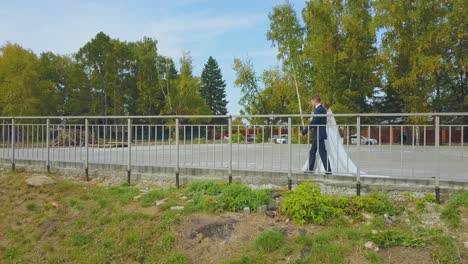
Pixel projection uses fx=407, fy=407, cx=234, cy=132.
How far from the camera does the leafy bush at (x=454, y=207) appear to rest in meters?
5.90

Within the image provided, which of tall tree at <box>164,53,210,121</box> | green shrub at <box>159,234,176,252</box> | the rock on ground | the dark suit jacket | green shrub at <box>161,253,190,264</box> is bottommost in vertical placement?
green shrub at <box>161,253,190,264</box>

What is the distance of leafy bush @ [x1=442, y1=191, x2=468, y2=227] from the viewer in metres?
5.90

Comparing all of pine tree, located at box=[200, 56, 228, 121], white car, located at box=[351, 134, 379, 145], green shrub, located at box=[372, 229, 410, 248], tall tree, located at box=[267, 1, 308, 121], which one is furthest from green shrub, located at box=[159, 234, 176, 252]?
pine tree, located at box=[200, 56, 228, 121]

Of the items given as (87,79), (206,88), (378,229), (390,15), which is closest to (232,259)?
(378,229)

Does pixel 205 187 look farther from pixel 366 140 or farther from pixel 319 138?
pixel 366 140

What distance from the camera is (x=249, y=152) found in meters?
8.46

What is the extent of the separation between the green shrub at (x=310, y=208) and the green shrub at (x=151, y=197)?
255 centimetres

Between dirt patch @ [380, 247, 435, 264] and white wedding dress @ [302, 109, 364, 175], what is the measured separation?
2.25m

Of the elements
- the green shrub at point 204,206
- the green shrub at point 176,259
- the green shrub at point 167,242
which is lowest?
the green shrub at point 176,259

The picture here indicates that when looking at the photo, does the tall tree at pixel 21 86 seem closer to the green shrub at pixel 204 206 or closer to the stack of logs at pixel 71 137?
the stack of logs at pixel 71 137

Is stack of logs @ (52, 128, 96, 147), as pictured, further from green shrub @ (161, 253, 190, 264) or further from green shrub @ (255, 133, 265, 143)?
green shrub @ (161, 253, 190, 264)

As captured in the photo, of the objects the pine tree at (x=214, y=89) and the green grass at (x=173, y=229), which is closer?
Result: the green grass at (x=173, y=229)

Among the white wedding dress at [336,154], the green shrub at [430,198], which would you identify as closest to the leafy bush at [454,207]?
the green shrub at [430,198]

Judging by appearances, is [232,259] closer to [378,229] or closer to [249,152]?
[378,229]
